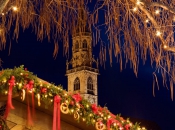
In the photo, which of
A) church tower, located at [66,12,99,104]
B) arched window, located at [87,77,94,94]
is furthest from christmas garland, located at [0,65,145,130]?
arched window, located at [87,77,94,94]

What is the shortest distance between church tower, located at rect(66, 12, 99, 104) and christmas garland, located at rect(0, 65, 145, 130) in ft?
222

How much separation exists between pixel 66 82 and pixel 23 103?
73923 mm

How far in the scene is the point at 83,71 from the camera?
7500 cm

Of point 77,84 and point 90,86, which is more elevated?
point 77,84

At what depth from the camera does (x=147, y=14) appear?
561cm

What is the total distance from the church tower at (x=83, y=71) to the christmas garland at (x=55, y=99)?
2659 inches

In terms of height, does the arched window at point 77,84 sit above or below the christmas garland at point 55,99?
below

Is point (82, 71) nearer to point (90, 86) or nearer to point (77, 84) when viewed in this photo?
point (77, 84)

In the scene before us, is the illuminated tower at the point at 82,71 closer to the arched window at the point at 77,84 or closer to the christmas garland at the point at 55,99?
the arched window at the point at 77,84

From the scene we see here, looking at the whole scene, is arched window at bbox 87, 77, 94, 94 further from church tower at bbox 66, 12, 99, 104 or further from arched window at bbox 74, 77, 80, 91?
arched window at bbox 74, 77, 80, 91

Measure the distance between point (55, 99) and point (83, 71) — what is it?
6849 cm

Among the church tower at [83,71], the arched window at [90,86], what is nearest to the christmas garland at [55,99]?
the church tower at [83,71]

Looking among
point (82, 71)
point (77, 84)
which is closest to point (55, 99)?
point (82, 71)

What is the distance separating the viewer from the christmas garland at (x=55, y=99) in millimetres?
5961
